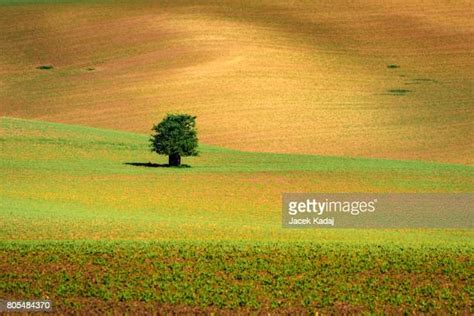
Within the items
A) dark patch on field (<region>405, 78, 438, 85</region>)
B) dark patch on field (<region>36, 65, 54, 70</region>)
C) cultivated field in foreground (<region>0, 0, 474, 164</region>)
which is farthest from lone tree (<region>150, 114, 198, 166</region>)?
dark patch on field (<region>36, 65, 54, 70</region>)

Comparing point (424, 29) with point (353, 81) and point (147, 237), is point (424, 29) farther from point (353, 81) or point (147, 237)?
point (147, 237)

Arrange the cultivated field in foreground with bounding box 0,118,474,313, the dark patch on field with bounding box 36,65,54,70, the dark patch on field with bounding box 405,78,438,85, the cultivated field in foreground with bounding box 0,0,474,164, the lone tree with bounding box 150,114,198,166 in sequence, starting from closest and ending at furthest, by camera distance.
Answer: the cultivated field in foreground with bounding box 0,118,474,313
the lone tree with bounding box 150,114,198,166
the cultivated field in foreground with bounding box 0,0,474,164
the dark patch on field with bounding box 405,78,438,85
the dark patch on field with bounding box 36,65,54,70

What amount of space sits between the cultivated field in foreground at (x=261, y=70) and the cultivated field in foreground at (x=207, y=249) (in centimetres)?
Result: 1635

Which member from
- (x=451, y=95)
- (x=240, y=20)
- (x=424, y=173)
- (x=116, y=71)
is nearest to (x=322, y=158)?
(x=424, y=173)

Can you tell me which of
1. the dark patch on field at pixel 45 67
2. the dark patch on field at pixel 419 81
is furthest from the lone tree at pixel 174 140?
the dark patch on field at pixel 45 67

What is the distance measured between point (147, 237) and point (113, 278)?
4.12 m

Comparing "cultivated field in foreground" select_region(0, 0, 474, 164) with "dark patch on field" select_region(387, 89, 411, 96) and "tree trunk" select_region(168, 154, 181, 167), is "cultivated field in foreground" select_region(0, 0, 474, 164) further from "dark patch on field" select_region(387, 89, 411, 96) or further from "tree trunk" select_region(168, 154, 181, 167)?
"tree trunk" select_region(168, 154, 181, 167)

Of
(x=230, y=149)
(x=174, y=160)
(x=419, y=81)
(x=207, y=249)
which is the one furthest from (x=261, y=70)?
(x=207, y=249)

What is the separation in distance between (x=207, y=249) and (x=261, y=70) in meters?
48.1

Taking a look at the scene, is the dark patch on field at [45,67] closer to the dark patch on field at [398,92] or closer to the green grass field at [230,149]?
the green grass field at [230,149]

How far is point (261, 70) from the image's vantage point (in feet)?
220

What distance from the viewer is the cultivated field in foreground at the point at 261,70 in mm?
52844

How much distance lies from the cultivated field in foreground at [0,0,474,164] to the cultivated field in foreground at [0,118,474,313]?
16.4 meters

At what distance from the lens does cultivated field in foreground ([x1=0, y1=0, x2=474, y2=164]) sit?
2080 inches
